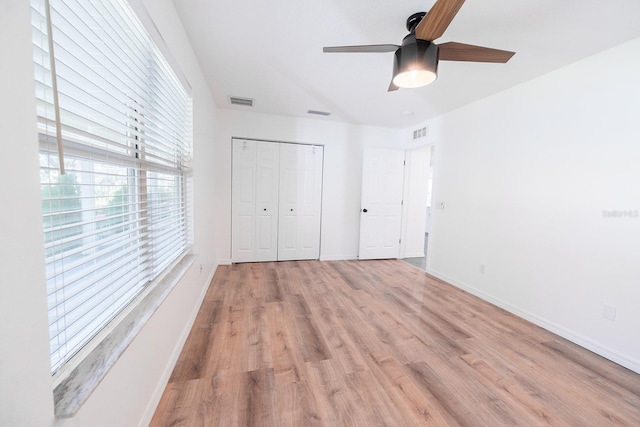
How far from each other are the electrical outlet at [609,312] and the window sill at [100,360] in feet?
11.2

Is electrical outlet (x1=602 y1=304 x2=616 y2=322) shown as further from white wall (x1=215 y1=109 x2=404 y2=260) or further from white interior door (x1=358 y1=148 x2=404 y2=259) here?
white wall (x1=215 y1=109 x2=404 y2=260)

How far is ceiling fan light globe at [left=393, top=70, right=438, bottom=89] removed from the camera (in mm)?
1707

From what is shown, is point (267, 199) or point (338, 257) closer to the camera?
point (267, 199)

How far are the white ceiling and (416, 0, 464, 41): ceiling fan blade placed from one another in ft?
0.99

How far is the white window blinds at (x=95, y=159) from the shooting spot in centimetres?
79

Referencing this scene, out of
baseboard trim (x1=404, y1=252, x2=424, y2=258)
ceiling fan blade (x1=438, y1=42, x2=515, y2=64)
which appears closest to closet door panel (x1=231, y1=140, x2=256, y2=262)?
baseboard trim (x1=404, y1=252, x2=424, y2=258)

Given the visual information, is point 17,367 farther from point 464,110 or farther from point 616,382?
point 464,110

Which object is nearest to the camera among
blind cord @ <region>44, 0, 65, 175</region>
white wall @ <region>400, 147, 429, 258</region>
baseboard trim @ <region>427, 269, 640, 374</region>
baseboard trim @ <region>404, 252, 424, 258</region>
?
blind cord @ <region>44, 0, 65, 175</region>

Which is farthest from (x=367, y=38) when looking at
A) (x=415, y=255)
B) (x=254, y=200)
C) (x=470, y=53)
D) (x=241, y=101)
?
(x=415, y=255)

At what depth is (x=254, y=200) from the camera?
4344mm

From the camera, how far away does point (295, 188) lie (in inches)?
177

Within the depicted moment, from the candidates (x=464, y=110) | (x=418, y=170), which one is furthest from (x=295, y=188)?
(x=464, y=110)

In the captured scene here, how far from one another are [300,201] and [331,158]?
38.5 inches

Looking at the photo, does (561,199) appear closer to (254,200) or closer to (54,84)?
(54,84)
